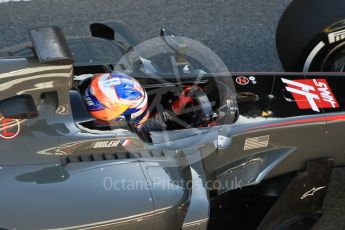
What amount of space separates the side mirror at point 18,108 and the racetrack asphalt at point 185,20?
247cm

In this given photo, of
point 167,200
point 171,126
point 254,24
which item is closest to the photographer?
point 167,200

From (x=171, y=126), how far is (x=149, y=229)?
0.77 m

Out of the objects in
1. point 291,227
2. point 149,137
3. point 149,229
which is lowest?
point 291,227

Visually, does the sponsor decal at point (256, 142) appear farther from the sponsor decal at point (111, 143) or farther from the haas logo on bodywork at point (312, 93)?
the sponsor decal at point (111, 143)

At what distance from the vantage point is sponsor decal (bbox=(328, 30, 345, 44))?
4.31 m

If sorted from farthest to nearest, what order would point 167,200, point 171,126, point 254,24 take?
point 254,24 < point 171,126 < point 167,200

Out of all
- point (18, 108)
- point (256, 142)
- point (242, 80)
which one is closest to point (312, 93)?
point (242, 80)

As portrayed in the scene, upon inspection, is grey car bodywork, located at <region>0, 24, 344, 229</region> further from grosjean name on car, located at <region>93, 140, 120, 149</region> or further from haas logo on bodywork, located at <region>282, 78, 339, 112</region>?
haas logo on bodywork, located at <region>282, 78, 339, 112</region>

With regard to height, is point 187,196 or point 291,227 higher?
point 187,196

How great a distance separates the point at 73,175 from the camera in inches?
119

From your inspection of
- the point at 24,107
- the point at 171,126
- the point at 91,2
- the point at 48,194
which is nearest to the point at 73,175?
the point at 48,194

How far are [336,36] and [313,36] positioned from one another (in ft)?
0.48

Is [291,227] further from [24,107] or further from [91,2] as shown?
[91,2]

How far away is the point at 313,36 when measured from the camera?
4355mm
